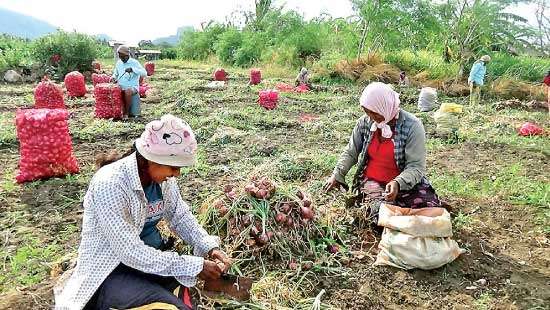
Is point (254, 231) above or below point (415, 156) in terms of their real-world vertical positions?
below

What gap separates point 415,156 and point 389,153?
0.21 m

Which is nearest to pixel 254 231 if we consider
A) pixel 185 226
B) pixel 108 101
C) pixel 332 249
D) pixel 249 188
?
pixel 249 188

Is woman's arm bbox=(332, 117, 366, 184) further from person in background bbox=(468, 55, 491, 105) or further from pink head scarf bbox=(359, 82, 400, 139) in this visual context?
person in background bbox=(468, 55, 491, 105)

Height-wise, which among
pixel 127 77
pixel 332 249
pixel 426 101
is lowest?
pixel 332 249

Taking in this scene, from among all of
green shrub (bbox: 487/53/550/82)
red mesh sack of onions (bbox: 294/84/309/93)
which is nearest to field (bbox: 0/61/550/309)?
red mesh sack of onions (bbox: 294/84/309/93)

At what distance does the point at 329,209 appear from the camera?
12.6 feet

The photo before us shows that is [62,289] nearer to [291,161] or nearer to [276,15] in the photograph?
[291,161]

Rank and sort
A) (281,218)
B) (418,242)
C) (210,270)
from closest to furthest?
1. (210,270)
2. (418,242)
3. (281,218)

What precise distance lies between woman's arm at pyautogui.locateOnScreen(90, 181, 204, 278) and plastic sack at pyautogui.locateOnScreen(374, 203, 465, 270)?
1582mm

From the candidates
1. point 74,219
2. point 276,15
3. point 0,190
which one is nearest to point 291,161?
point 74,219

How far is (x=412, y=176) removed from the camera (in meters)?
3.43

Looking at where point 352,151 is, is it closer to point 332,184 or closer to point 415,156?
point 332,184

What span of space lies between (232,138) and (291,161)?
158 centimetres

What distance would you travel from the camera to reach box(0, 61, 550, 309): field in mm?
2957
